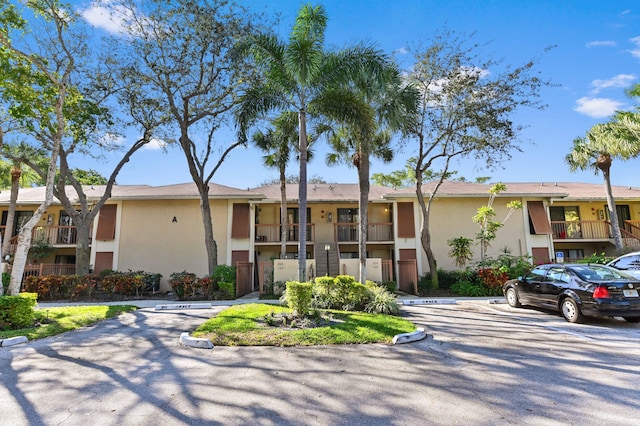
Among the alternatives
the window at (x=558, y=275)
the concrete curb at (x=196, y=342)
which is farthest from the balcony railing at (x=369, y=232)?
the concrete curb at (x=196, y=342)

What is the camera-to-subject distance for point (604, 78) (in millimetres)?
13086

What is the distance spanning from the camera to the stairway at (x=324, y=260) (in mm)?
17375

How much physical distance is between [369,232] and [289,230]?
450cm

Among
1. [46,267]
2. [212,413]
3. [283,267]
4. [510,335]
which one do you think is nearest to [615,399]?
[510,335]

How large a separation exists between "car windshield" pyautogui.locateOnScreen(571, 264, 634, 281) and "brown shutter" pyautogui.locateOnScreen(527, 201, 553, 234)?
10.3 metres

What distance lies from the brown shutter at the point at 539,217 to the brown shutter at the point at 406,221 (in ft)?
21.0

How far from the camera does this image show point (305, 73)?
1074 centimetres

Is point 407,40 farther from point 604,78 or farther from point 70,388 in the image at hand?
point 70,388

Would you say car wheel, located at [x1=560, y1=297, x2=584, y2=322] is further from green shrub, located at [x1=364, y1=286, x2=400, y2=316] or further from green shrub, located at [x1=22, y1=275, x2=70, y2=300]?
green shrub, located at [x1=22, y1=275, x2=70, y2=300]

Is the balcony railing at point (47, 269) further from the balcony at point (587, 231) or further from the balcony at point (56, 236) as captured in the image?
the balcony at point (587, 231)

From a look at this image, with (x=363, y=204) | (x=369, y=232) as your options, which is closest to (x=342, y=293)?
(x=363, y=204)

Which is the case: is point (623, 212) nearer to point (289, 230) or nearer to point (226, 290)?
point (289, 230)

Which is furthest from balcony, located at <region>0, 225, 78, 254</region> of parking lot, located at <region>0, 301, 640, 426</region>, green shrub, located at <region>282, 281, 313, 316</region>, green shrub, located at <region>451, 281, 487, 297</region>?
green shrub, located at <region>451, 281, 487, 297</region>

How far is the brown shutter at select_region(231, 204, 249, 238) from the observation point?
18.4 m
